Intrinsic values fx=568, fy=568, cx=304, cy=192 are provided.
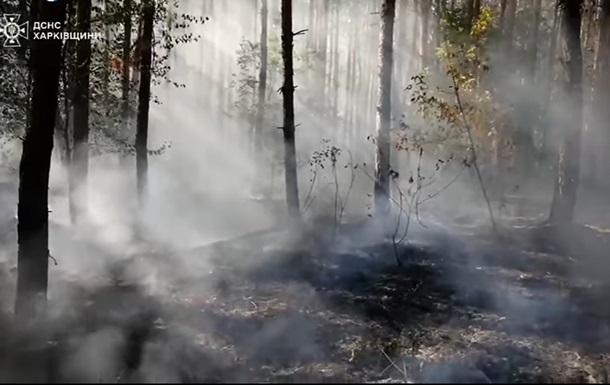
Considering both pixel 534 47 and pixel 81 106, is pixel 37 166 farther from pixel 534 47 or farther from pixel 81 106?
pixel 534 47

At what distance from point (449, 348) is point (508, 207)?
13.6 m

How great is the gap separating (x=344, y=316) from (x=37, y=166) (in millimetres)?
4630

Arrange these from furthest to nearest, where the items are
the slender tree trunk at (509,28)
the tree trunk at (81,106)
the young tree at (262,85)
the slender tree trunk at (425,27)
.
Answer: the slender tree trunk at (425,27) → the young tree at (262,85) → the slender tree trunk at (509,28) → the tree trunk at (81,106)

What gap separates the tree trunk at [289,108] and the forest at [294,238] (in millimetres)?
38

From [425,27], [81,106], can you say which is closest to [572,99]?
[81,106]

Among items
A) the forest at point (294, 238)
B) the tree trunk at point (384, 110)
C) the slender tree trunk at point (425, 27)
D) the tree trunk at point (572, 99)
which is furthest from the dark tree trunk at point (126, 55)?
the slender tree trunk at point (425, 27)

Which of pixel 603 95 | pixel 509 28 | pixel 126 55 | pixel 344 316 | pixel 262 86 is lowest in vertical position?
pixel 344 316

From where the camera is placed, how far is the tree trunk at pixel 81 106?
12.5m

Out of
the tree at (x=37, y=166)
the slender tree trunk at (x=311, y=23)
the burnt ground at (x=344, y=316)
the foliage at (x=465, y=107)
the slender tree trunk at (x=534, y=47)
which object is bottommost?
the burnt ground at (x=344, y=316)

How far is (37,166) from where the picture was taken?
7.27 metres

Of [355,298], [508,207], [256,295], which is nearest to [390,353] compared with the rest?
[355,298]

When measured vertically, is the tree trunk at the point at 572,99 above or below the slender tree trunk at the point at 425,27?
below

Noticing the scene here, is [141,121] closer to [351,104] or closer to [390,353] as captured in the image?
[390,353]

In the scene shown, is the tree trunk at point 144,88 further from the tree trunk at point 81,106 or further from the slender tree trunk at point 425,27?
the slender tree trunk at point 425,27
